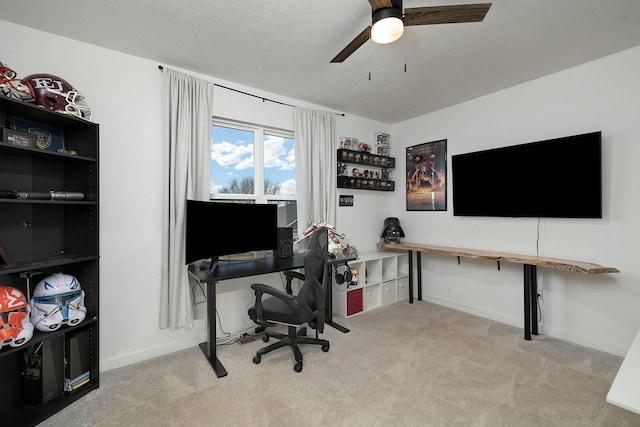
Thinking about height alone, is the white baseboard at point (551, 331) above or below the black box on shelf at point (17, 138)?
below

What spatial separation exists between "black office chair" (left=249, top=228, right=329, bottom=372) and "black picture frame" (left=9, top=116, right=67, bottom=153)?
1797 millimetres

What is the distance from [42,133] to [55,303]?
3.88 feet

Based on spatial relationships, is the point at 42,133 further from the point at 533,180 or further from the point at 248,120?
the point at 533,180

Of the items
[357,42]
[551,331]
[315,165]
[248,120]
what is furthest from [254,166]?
[551,331]

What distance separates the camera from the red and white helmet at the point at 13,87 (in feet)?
5.41

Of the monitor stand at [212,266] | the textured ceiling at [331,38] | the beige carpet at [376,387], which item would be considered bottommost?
the beige carpet at [376,387]

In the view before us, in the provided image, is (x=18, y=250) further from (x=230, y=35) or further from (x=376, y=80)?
(x=376, y=80)

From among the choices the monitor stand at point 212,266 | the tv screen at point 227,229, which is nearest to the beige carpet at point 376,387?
the monitor stand at point 212,266

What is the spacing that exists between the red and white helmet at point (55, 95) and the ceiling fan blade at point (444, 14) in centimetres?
226

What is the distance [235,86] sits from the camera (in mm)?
3068

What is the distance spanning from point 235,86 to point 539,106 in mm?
3249

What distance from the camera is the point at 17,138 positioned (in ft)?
5.73

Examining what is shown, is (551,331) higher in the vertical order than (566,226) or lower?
lower

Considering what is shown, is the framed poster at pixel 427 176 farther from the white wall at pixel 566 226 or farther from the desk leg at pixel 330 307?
the desk leg at pixel 330 307
